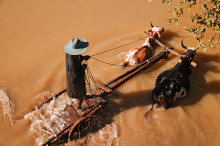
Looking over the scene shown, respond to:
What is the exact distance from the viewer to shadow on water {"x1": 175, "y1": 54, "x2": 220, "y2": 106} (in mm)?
6120

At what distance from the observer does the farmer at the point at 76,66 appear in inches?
179

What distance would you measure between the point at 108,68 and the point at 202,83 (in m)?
2.76

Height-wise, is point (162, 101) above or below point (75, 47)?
below

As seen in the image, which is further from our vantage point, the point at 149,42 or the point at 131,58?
the point at 149,42

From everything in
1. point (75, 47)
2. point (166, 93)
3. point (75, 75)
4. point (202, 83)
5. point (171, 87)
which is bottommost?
point (202, 83)

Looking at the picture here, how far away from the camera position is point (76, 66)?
4.74 metres

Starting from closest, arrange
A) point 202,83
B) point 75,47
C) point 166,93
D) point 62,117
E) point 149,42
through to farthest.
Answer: point 75,47 → point 62,117 → point 166,93 → point 202,83 → point 149,42

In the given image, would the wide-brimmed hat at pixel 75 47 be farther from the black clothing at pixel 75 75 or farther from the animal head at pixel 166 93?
the animal head at pixel 166 93

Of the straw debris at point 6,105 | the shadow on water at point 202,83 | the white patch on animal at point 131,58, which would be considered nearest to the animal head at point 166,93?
the shadow on water at point 202,83

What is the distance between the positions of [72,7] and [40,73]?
396cm

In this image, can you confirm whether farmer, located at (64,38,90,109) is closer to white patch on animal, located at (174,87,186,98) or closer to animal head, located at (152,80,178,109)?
animal head, located at (152,80,178,109)

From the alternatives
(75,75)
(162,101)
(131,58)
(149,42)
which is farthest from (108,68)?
(75,75)

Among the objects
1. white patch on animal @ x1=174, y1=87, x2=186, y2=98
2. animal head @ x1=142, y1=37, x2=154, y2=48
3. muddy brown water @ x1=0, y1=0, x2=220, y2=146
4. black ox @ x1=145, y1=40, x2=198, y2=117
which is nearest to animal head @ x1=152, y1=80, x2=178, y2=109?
black ox @ x1=145, y1=40, x2=198, y2=117

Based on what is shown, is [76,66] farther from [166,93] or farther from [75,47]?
[166,93]
